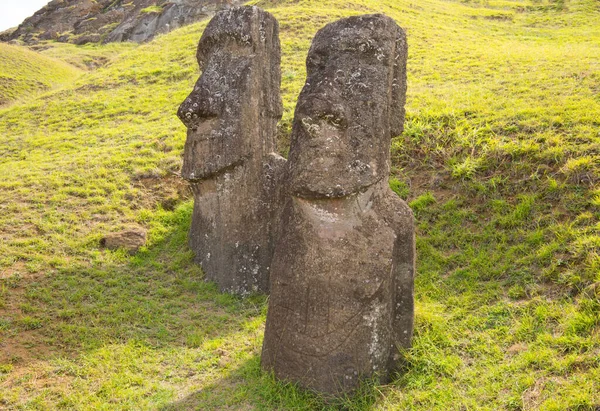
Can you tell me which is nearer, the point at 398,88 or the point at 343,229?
the point at 343,229

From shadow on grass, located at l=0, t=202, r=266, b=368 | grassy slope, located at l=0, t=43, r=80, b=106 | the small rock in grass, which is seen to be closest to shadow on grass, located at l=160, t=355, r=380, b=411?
shadow on grass, located at l=0, t=202, r=266, b=368

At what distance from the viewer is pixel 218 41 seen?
8102 mm

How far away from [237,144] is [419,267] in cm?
313

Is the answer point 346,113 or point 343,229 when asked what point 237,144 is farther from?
point 343,229

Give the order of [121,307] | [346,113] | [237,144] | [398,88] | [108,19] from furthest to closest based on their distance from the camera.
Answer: [108,19] → [237,144] → [121,307] → [398,88] → [346,113]

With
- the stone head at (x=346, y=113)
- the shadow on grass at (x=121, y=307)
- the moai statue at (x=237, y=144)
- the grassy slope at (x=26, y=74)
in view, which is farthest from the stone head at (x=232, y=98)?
the grassy slope at (x=26, y=74)

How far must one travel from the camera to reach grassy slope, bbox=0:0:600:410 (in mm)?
5301

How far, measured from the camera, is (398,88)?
557cm

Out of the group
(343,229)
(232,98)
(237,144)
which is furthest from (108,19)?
(343,229)

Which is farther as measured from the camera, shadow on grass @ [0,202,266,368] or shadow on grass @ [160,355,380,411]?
shadow on grass @ [0,202,266,368]

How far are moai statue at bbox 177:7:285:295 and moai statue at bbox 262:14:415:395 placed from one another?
2.67 m

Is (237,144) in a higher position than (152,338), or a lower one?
higher

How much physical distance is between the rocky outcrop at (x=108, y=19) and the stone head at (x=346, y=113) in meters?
29.6

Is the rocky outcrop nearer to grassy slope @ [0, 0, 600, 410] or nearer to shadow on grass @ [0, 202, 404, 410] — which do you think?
grassy slope @ [0, 0, 600, 410]
